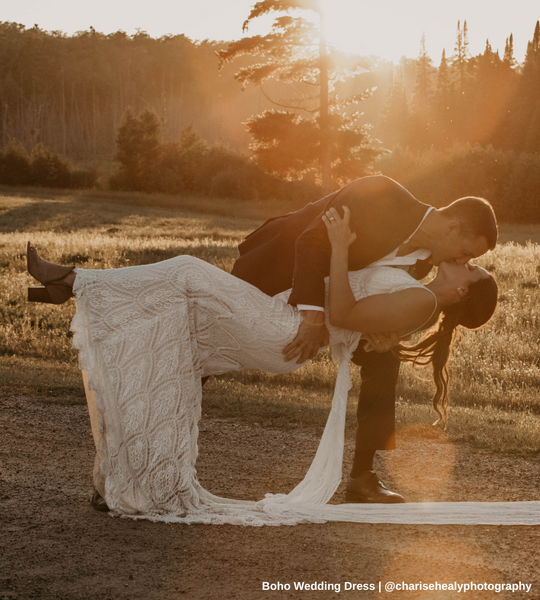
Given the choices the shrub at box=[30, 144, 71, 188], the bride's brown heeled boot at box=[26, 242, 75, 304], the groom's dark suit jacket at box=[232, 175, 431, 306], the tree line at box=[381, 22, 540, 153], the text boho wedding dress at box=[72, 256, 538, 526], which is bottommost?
the text boho wedding dress at box=[72, 256, 538, 526]

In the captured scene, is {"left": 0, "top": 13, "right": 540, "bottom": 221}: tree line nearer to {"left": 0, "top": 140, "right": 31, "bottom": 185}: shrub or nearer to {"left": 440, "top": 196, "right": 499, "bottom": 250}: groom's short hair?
{"left": 0, "top": 140, "right": 31, "bottom": 185}: shrub

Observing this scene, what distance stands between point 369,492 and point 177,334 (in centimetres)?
176

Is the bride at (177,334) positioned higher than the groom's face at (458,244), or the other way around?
the groom's face at (458,244)

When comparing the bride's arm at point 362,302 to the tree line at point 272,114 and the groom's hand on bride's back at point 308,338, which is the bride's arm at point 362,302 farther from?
the tree line at point 272,114

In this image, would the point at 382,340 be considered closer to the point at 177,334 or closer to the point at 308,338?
the point at 308,338

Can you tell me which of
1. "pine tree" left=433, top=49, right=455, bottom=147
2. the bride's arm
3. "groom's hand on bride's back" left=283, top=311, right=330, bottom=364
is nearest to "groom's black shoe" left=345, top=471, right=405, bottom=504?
"groom's hand on bride's back" left=283, top=311, right=330, bottom=364

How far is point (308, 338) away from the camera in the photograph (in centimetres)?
410

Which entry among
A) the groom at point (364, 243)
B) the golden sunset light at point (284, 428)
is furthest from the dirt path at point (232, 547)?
the groom at point (364, 243)

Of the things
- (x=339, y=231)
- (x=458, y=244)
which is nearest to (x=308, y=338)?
(x=339, y=231)

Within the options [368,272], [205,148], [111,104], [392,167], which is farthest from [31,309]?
[111,104]

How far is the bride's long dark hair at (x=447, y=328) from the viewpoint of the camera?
4348 mm

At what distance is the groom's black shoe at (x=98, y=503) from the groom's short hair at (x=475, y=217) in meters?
2.70

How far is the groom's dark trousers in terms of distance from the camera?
4.04 metres

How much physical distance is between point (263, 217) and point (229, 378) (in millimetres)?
36954
